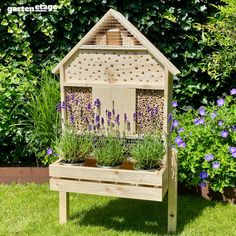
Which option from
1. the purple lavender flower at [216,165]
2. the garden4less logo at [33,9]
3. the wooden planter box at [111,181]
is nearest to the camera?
the wooden planter box at [111,181]

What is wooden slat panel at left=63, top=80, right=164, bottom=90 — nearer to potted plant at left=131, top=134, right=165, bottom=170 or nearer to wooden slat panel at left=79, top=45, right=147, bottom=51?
wooden slat panel at left=79, top=45, right=147, bottom=51

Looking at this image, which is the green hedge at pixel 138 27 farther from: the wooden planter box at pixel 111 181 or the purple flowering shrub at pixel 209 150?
the wooden planter box at pixel 111 181

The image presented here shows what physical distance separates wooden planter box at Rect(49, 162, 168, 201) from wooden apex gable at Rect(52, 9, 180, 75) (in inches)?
32.3

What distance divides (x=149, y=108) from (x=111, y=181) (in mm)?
640

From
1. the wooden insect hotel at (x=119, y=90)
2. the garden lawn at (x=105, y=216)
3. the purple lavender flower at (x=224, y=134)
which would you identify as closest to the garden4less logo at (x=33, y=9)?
the wooden insect hotel at (x=119, y=90)

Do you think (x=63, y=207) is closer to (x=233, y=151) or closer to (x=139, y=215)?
(x=139, y=215)

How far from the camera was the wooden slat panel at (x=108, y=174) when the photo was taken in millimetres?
3492

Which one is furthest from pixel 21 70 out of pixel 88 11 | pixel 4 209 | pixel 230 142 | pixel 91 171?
pixel 230 142

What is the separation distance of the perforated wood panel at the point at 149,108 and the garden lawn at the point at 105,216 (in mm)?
835

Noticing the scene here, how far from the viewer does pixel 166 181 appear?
3.71 meters

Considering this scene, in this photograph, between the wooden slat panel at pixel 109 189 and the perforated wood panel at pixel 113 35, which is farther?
the perforated wood panel at pixel 113 35

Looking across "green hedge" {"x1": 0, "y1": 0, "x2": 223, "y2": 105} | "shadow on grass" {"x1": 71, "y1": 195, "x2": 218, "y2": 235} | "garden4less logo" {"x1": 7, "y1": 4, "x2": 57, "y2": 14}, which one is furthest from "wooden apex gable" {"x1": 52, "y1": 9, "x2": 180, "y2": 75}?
"garden4less logo" {"x1": 7, "y1": 4, "x2": 57, "y2": 14}

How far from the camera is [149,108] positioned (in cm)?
370

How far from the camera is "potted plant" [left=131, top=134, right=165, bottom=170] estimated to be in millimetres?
3574
